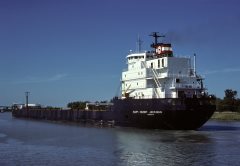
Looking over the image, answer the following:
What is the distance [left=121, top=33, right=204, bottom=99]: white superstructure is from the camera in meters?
38.8

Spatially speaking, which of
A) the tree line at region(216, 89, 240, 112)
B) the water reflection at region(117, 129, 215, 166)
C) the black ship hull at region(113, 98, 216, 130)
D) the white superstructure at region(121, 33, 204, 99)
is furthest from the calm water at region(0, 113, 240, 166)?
the tree line at region(216, 89, 240, 112)

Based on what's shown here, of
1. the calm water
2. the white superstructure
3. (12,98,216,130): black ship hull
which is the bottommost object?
the calm water

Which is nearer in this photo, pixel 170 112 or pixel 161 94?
pixel 170 112

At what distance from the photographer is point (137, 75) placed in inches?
1704

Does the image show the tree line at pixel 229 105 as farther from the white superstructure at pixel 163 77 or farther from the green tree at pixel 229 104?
the white superstructure at pixel 163 77

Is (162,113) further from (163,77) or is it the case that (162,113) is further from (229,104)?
(229,104)

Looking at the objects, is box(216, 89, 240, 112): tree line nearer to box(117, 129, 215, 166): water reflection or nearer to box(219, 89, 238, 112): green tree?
box(219, 89, 238, 112): green tree

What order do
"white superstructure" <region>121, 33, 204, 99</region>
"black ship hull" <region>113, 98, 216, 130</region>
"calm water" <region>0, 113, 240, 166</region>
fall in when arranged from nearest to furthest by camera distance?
"calm water" <region>0, 113, 240, 166</region>
"black ship hull" <region>113, 98, 216, 130</region>
"white superstructure" <region>121, 33, 204, 99</region>

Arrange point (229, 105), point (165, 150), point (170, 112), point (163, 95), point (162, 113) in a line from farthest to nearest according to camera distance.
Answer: point (229, 105) < point (163, 95) < point (162, 113) < point (170, 112) < point (165, 150)

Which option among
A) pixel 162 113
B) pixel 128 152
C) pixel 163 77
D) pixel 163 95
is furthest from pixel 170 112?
pixel 128 152

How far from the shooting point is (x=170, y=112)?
3669cm

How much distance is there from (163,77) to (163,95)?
2.06 metres

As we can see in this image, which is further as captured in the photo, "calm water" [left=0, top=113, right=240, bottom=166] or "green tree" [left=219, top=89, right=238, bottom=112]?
"green tree" [left=219, top=89, right=238, bottom=112]

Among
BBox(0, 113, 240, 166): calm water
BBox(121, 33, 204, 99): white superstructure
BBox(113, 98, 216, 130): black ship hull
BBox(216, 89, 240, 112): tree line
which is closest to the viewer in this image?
BBox(0, 113, 240, 166): calm water
